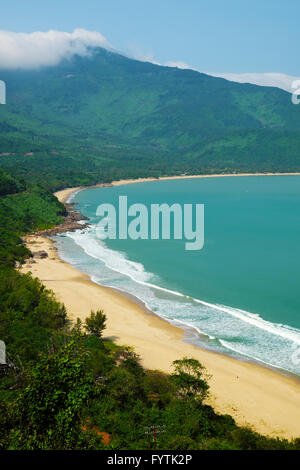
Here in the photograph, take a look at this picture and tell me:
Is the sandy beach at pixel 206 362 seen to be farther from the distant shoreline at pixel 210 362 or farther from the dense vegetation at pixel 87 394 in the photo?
the dense vegetation at pixel 87 394

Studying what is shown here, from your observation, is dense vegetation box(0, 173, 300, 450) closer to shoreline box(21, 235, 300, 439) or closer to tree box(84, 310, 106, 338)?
tree box(84, 310, 106, 338)

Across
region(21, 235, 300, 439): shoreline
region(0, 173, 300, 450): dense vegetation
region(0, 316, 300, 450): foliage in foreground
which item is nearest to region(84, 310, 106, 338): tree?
region(0, 173, 300, 450): dense vegetation

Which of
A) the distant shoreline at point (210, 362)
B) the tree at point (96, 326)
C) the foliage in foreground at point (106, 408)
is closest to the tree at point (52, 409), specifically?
the foliage in foreground at point (106, 408)

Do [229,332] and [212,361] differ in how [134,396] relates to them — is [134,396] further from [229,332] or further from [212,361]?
[229,332]

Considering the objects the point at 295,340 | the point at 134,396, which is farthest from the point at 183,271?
the point at 134,396

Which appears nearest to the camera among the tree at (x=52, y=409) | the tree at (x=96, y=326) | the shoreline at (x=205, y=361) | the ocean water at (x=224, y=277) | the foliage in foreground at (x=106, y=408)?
the tree at (x=52, y=409)
